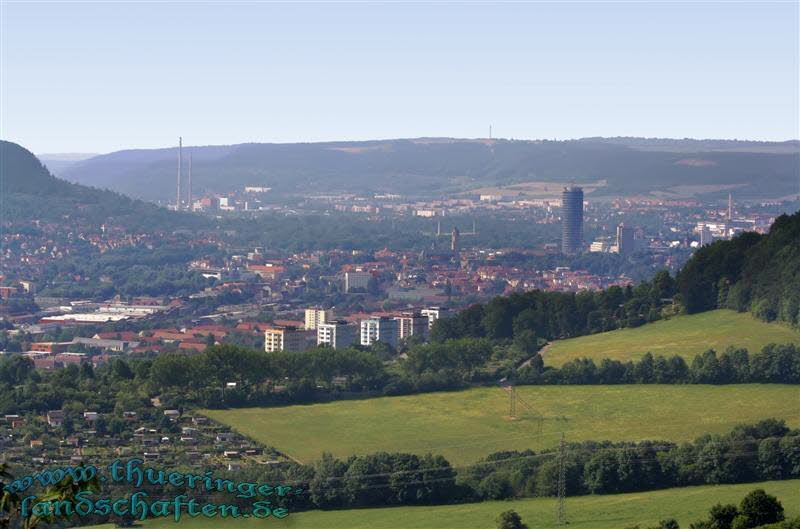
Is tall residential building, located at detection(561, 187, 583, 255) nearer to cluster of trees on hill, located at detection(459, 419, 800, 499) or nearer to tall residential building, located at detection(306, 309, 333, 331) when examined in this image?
tall residential building, located at detection(306, 309, 333, 331)

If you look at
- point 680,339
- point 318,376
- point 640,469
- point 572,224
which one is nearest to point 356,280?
point 572,224

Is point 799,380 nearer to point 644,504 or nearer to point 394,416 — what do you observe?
point 394,416

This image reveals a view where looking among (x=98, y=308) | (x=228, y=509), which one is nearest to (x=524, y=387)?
(x=228, y=509)

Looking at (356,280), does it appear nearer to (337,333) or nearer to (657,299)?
(337,333)

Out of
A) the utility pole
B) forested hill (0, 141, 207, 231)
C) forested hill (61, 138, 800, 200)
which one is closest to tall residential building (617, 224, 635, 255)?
forested hill (0, 141, 207, 231)

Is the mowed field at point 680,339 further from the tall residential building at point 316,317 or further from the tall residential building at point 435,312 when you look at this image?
the tall residential building at point 316,317

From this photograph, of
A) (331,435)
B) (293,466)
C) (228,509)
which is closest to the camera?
(228,509)
